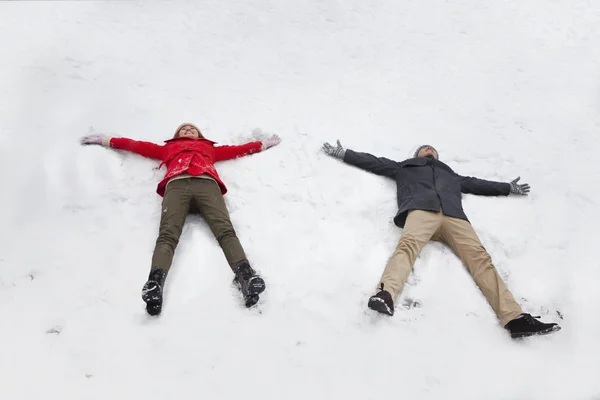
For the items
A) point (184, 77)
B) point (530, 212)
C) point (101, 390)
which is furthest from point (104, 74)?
point (530, 212)

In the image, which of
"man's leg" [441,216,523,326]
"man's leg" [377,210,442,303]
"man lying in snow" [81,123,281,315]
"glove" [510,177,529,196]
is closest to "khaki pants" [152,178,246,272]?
"man lying in snow" [81,123,281,315]

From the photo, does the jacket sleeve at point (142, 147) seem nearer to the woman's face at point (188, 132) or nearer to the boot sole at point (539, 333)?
the woman's face at point (188, 132)

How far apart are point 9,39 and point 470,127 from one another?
7.76m

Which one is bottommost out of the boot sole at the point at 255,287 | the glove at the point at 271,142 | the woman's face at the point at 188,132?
the boot sole at the point at 255,287

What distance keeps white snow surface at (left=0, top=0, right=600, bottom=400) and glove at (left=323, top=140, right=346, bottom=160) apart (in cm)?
14

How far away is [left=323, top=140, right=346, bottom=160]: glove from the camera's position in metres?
5.96

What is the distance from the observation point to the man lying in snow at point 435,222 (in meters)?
4.11

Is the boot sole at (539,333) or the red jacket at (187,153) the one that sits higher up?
the red jacket at (187,153)

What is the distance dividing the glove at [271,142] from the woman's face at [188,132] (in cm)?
93

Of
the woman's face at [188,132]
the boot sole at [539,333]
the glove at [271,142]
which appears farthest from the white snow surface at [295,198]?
the woman's face at [188,132]

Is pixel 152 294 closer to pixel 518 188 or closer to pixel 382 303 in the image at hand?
pixel 382 303

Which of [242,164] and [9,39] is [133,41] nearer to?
[9,39]

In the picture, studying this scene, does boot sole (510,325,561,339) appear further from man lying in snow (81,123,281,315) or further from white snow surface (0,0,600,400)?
man lying in snow (81,123,281,315)

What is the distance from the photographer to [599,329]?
14.0ft
